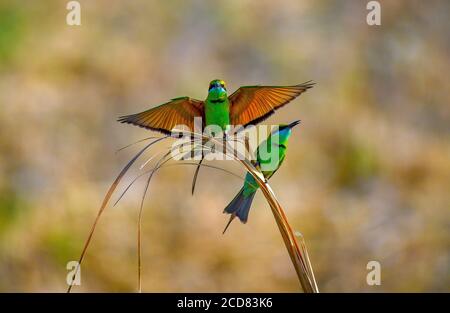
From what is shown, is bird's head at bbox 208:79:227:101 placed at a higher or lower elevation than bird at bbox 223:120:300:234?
higher

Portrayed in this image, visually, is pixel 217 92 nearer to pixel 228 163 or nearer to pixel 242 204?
pixel 242 204

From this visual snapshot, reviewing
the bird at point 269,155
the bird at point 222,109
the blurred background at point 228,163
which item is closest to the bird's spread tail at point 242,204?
the bird at point 269,155

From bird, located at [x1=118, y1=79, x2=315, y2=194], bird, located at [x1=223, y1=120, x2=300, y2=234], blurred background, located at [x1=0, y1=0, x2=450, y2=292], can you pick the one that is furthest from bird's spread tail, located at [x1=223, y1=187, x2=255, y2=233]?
blurred background, located at [x1=0, y1=0, x2=450, y2=292]

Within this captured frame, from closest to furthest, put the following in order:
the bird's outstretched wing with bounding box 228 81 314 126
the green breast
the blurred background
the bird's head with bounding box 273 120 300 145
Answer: the bird's outstretched wing with bounding box 228 81 314 126 < the green breast < the bird's head with bounding box 273 120 300 145 < the blurred background

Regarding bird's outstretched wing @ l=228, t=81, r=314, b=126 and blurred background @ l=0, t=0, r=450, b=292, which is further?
blurred background @ l=0, t=0, r=450, b=292

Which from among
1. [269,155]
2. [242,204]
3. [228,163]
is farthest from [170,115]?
[228,163]

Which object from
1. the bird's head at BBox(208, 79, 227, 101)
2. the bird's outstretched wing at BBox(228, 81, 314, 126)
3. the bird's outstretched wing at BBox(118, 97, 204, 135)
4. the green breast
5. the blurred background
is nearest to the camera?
the bird's outstretched wing at BBox(118, 97, 204, 135)

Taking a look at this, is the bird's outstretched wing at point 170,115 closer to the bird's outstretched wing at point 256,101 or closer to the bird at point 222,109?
the bird at point 222,109

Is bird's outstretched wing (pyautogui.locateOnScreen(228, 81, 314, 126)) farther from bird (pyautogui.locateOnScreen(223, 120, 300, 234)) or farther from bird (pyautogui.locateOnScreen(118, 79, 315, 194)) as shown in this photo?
bird (pyautogui.locateOnScreen(223, 120, 300, 234))
